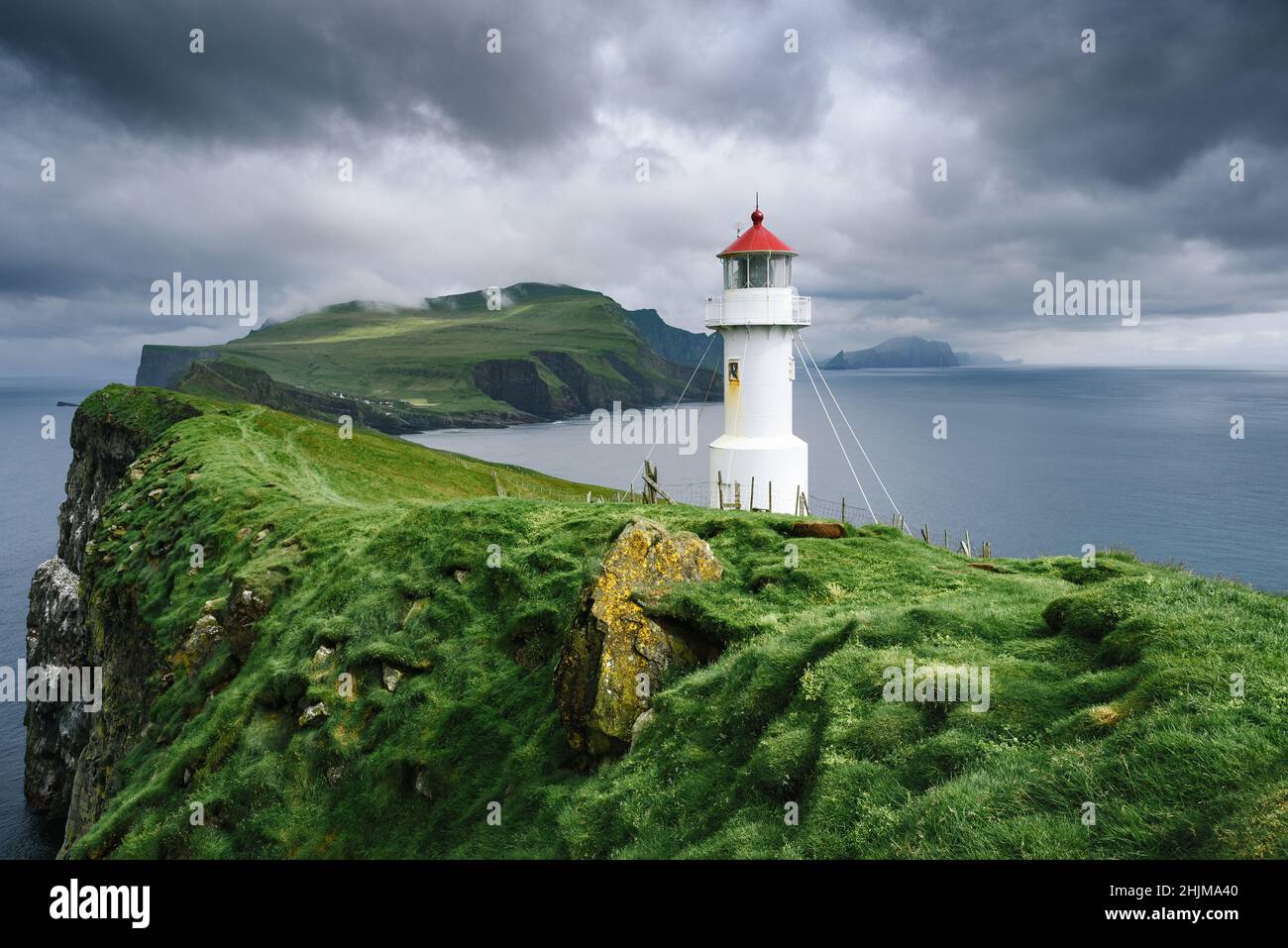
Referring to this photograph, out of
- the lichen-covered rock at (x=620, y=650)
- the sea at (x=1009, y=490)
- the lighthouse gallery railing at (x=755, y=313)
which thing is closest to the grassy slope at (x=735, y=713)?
the lichen-covered rock at (x=620, y=650)

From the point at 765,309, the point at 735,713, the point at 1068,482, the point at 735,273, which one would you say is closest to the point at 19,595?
the point at 735,273

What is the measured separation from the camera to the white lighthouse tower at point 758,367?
32594mm

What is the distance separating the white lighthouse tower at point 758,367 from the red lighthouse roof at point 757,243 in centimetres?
Answer: 5

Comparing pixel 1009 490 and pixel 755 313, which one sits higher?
pixel 755 313

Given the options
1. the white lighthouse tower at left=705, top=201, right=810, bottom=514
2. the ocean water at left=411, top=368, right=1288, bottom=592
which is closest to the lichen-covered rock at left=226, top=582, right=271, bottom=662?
the white lighthouse tower at left=705, top=201, right=810, bottom=514

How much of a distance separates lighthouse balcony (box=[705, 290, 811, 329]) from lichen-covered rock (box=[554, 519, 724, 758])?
65.0 feet

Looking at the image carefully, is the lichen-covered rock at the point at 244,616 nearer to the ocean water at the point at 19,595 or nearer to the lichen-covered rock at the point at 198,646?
the lichen-covered rock at the point at 198,646

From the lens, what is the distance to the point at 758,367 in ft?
108

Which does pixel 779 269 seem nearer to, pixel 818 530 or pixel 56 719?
pixel 818 530

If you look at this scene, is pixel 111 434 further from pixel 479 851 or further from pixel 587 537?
pixel 479 851

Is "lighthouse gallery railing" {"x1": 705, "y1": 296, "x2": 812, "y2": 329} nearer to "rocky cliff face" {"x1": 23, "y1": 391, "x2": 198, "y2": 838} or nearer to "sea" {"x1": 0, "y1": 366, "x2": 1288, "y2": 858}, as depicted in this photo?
"sea" {"x1": 0, "y1": 366, "x2": 1288, "y2": 858}

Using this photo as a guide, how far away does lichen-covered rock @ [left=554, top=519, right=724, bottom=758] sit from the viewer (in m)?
12.6

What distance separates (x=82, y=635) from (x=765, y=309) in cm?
4421
